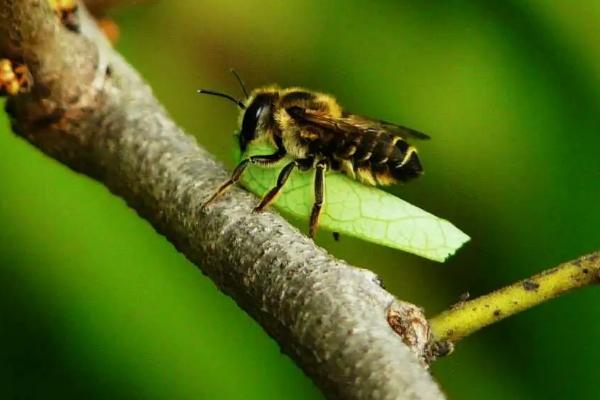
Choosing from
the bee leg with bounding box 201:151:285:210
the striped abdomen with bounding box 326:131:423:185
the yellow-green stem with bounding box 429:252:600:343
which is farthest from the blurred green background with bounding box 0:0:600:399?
the yellow-green stem with bounding box 429:252:600:343

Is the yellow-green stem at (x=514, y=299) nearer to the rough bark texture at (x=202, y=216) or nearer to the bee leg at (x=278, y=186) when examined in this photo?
the rough bark texture at (x=202, y=216)

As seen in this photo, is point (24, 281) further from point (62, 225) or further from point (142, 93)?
point (142, 93)

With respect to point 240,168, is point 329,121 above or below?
above

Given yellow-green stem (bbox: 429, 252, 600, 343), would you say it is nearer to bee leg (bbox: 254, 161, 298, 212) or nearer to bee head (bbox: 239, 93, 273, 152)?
bee leg (bbox: 254, 161, 298, 212)

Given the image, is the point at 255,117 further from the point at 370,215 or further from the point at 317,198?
the point at 370,215

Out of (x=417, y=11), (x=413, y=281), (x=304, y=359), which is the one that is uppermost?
(x=417, y=11)

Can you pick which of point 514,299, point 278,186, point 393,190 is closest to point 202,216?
point 278,186

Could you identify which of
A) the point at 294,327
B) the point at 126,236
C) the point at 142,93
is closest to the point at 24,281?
the point at 126,236
